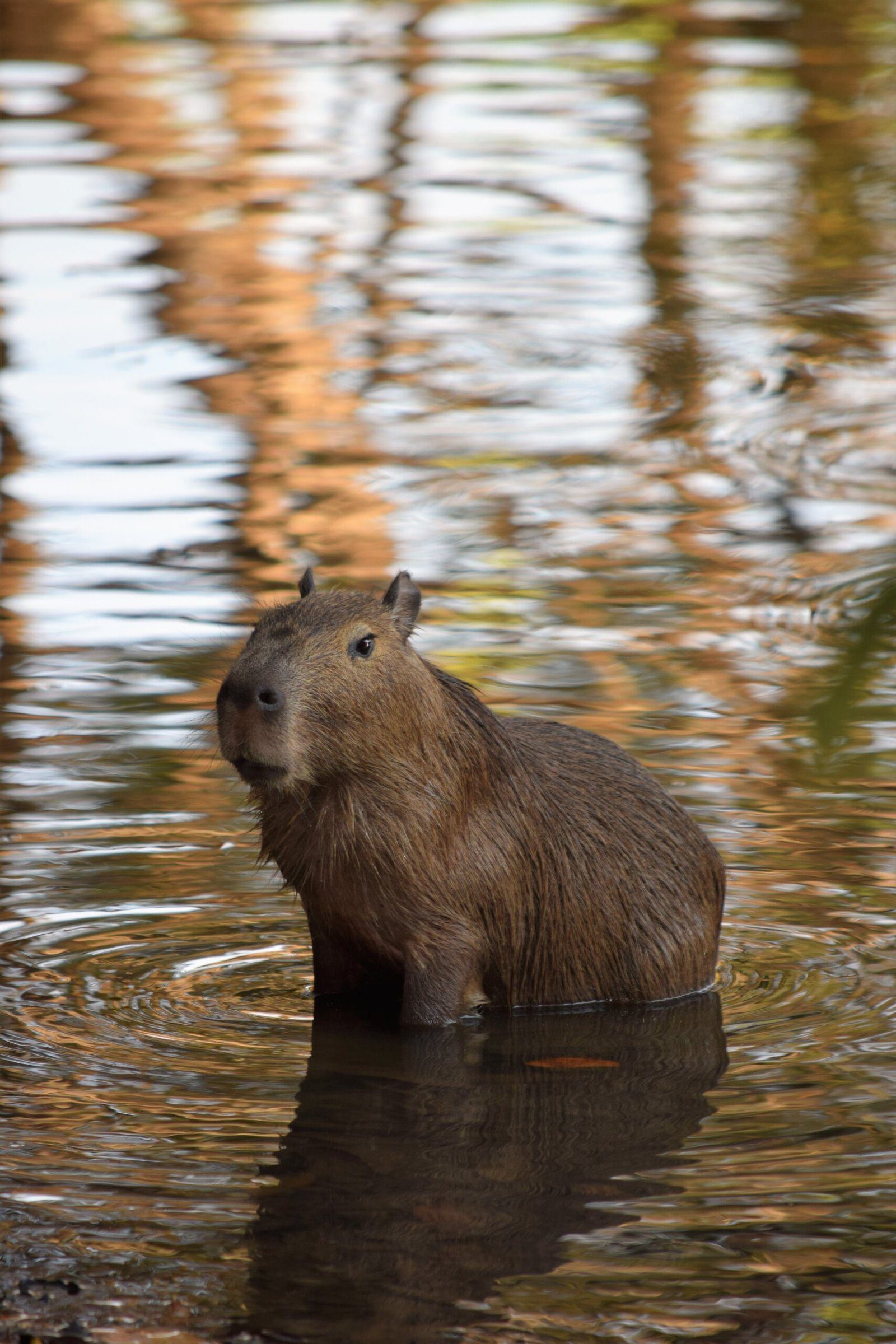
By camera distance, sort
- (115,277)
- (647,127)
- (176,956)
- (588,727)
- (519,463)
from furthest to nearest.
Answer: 1. (647,127)
2. (115,277)
3. (519,463)
4. (588,727)
5. (176,956)

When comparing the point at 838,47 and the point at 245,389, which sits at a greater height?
the point at 838,47

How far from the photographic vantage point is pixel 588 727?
7.10 metres

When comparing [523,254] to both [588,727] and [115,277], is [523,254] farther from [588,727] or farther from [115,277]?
[588,727]

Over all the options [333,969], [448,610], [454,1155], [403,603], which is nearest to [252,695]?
[403,603]

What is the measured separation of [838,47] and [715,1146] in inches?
799

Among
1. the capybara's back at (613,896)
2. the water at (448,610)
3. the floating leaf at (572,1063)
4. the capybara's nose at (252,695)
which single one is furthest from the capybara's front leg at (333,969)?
the capybara's nose at (252,695)

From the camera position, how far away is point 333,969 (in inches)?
205

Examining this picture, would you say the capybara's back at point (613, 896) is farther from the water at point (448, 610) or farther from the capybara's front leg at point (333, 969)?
the capybara's front leg at point (333, 969)

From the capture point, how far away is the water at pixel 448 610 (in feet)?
12.6

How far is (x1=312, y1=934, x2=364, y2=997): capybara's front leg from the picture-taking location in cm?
518

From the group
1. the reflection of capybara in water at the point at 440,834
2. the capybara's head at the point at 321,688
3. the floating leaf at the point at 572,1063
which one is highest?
the capybara's head at the point at 321,688

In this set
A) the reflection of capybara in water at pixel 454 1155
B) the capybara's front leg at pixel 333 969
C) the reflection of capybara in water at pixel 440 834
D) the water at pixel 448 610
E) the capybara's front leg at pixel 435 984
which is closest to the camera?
the reflection of capybara in water at pixel 454 1155

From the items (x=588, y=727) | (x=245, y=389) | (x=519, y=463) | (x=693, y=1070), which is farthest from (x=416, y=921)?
(x=245, y=389)

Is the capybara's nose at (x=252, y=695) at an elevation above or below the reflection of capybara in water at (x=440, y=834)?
above
